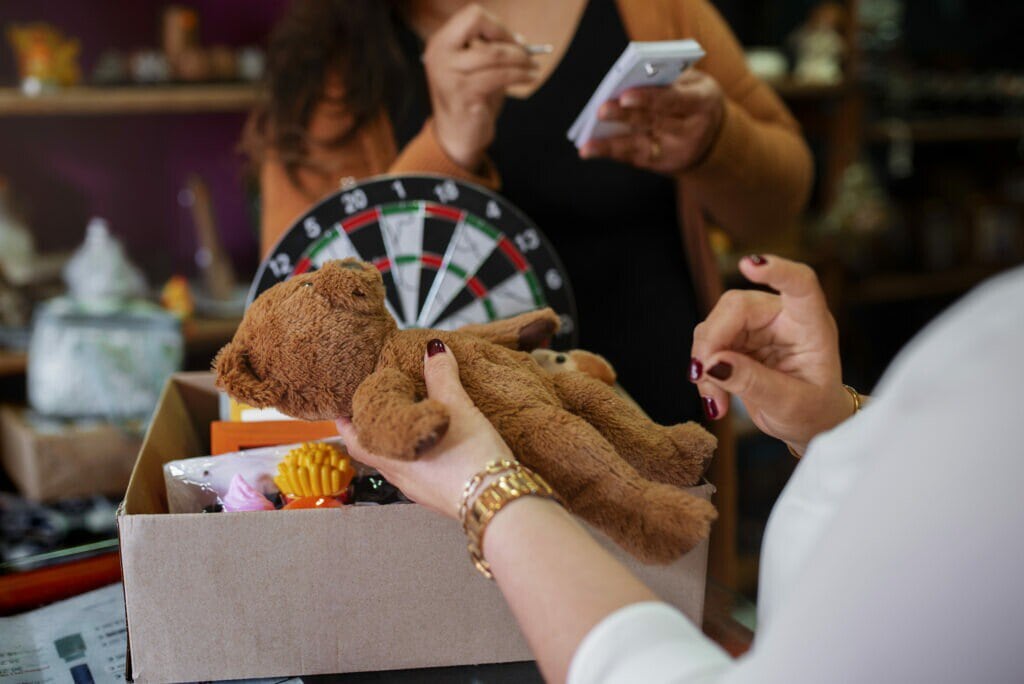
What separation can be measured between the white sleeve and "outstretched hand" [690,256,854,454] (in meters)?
0.18

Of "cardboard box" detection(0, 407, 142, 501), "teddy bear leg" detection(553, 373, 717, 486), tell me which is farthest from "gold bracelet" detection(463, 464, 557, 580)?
"cardboard box" detection(0, 407, 142, 501)

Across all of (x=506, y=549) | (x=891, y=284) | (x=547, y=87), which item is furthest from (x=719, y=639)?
(x=891, y=284)

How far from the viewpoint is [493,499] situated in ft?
1.39

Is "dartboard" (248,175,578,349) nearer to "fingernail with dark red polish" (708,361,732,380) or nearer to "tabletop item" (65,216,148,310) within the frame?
"fingernail with dark red polish" (708,361,732,380)

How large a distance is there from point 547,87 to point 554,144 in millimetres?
57

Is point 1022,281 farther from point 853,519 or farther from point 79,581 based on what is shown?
point 79,581

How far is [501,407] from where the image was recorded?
1.65ft

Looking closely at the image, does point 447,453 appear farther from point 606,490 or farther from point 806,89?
point 806,89

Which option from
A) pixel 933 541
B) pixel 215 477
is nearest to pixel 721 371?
pixel 933 541

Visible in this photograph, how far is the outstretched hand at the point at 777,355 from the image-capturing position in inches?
19.9

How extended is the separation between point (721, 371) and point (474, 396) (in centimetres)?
14

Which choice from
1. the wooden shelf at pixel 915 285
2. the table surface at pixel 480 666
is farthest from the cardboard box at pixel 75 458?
the wooden shelf at pixel 915 285

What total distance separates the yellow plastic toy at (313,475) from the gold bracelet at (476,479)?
148mm

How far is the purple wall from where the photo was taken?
1712 millimetres
